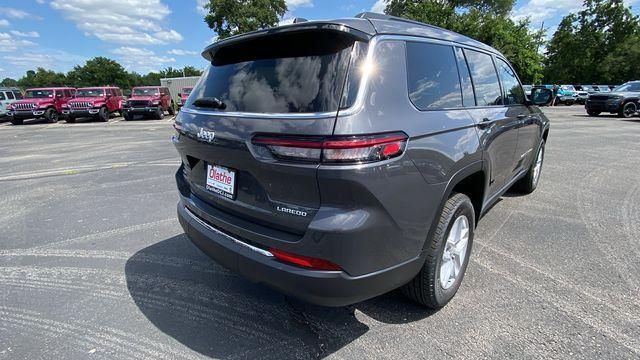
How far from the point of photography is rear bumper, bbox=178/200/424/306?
6.42 ft

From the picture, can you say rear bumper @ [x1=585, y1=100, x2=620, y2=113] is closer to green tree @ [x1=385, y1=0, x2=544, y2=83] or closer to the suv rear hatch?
green tree @ [x1=385, y1=0, x2=544, y2=83]

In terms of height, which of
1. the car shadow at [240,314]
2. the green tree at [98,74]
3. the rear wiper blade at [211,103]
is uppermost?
the green tree at [98,74]

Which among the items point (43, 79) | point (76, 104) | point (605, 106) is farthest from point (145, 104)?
point (43, 79)

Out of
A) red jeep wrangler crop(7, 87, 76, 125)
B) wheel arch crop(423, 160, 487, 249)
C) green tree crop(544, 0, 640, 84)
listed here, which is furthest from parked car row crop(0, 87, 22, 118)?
green tree crop(544, 0, 640, 84)

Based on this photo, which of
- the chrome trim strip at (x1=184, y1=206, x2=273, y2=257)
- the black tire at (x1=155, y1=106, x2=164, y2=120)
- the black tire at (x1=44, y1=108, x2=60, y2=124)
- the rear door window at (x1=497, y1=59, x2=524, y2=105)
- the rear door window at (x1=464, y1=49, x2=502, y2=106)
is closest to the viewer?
the chrome trim strip at (x1=184, y1=206, x2=273, y2=257)

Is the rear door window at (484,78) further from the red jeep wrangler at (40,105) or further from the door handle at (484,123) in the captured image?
the red jeep wrangler at (40,105)

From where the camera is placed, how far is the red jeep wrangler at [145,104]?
71.4ft

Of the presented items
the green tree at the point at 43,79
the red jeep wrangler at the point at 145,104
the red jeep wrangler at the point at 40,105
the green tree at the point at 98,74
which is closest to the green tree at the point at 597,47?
the red jeep wrangler at the point at 145,104

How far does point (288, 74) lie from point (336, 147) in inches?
24.5

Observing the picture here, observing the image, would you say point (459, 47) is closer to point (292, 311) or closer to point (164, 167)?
point (292, 311)

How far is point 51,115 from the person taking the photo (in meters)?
21.6

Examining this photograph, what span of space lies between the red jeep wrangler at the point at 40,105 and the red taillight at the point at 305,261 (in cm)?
2446

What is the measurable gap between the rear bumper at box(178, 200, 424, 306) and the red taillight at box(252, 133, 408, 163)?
601 millimetres

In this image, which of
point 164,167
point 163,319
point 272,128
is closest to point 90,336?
point 163,319
